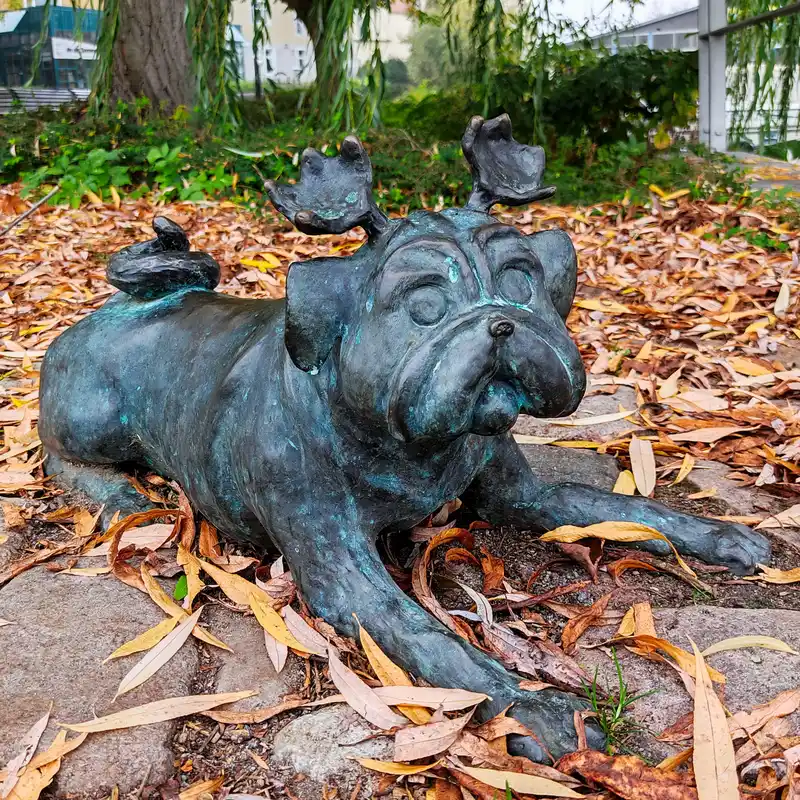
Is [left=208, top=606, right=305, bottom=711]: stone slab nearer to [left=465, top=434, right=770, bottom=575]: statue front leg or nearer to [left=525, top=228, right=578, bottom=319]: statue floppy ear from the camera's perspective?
Answer: [left=465, top=434, right=770, bottom=575]: statue front leg

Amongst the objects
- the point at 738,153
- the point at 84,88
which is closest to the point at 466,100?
the point at 738,153

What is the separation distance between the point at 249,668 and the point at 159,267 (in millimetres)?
1164

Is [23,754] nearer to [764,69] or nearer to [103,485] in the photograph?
[103,485]

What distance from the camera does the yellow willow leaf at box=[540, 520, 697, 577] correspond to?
2182 mm

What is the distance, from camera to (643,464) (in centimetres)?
272

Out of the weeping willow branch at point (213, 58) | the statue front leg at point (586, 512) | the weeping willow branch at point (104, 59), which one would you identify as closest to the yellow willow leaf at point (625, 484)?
the statue front leg at point (586, 512)

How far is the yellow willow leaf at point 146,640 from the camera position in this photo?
191cm

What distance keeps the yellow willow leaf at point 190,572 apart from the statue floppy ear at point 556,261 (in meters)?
1.07

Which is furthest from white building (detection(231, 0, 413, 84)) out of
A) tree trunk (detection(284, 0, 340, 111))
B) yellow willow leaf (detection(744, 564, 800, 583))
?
yellow willow leaf (detection(744, 564, 800, 583))

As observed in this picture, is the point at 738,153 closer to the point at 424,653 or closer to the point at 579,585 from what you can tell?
the point at 579,585

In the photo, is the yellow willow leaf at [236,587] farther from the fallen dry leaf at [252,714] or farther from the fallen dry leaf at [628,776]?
the fallen dry leaf at [628,776]

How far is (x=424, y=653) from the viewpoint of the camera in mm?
1717

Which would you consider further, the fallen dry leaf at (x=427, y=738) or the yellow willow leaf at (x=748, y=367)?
the yellow willow leaf at (x=748, y=367)

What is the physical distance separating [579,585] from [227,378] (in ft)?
3.06
